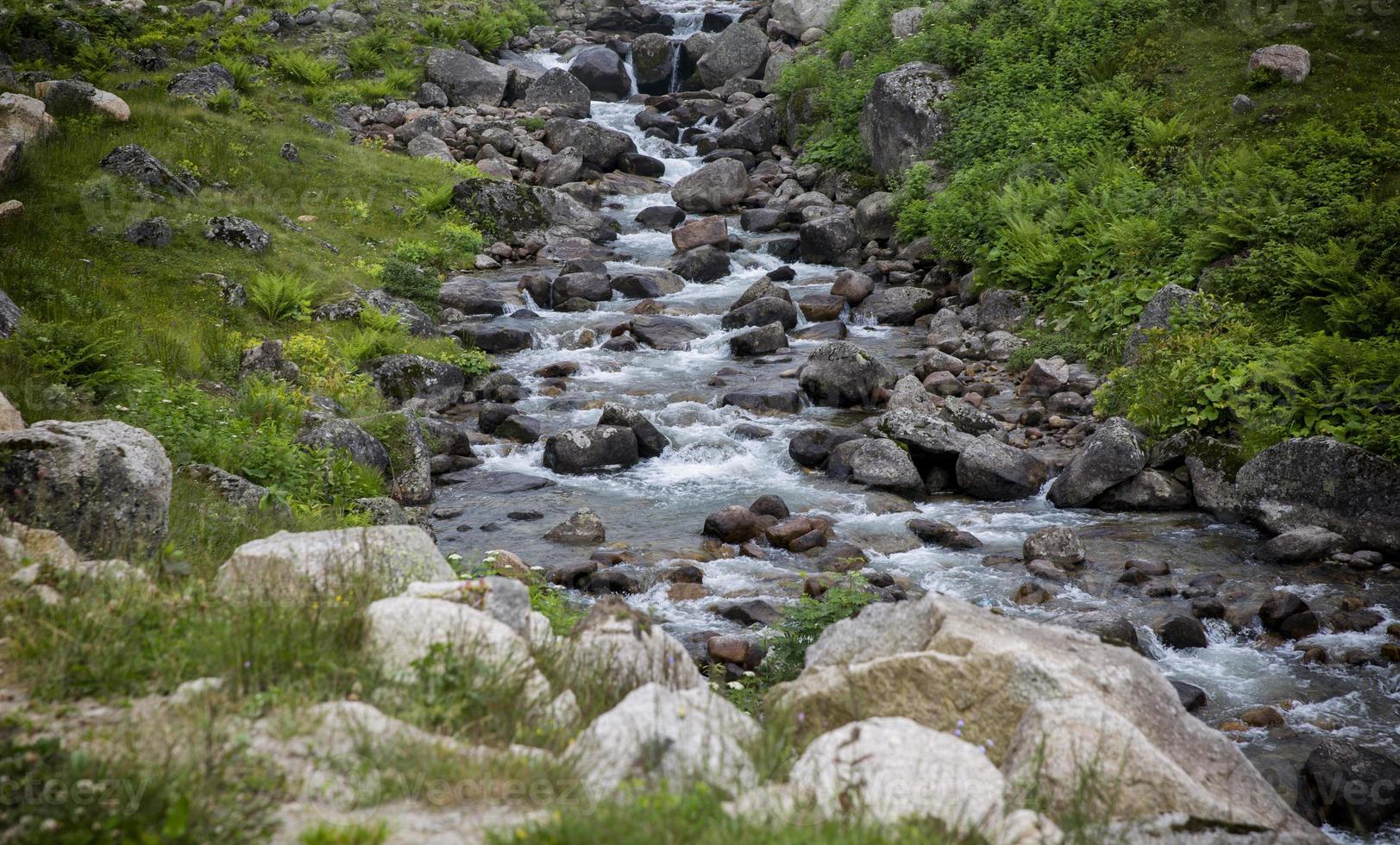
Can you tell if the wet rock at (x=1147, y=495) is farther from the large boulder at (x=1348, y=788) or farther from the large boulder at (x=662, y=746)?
the large boulder at (x=662, y=746)

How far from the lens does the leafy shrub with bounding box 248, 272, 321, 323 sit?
16078 millimetres

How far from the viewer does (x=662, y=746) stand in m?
4.34

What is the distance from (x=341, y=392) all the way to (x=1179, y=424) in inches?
495

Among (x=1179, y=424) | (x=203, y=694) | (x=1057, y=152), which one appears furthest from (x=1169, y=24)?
(x=203, y=694)

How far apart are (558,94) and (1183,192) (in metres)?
23.5

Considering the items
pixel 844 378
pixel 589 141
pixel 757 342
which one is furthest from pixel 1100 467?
pixel 589 141

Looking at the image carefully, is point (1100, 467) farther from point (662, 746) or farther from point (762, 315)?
point (662, 746)

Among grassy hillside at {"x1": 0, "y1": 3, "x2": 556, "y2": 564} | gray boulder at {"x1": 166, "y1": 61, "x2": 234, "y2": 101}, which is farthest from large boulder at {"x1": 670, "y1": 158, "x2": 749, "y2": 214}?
gray boulder at {"x1": 166, "y1": 61, "x2": 234, "y2": 101}

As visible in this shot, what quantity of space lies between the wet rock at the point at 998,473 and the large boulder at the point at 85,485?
33.5 feet

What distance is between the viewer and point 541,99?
113 feet

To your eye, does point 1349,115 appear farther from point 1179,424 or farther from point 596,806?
point 596,806

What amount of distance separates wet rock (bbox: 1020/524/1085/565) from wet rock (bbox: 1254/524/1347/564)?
2138 millimetres

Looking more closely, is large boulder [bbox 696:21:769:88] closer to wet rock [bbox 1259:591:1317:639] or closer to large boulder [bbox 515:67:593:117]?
large boulder [bbox 515:67:593:117]

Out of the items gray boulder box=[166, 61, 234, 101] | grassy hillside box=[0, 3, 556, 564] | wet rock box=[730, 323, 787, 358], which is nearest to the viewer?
grassy hillside box=[0, 3, 556, 564]
